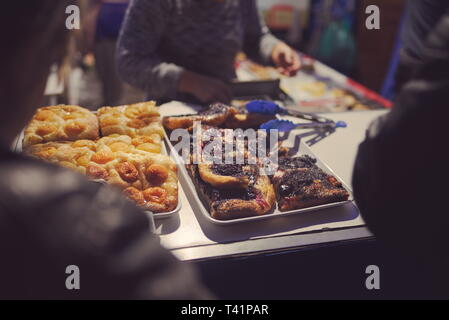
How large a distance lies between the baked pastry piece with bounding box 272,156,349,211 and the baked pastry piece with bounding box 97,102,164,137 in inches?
26.1

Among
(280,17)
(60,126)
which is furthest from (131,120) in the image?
(280,17)

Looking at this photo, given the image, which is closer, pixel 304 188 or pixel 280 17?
pixel 304 188

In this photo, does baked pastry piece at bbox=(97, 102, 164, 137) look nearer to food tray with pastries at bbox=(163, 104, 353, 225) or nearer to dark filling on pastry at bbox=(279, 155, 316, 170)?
food tray with pastries at bbox=(163, 104, 353, 225)

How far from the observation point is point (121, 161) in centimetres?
153

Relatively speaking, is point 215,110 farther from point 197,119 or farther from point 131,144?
point 131,144

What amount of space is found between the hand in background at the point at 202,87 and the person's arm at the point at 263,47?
609 millimetres

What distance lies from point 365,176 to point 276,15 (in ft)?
18.3

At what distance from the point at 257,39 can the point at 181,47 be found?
2.76 feet

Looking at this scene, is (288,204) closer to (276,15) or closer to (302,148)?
(302,148)

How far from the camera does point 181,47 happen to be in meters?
2.46

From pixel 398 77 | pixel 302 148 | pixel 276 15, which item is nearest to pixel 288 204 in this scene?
pixel 302 148

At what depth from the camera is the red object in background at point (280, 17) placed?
236 inches

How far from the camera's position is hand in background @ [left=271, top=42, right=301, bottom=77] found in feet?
8.89

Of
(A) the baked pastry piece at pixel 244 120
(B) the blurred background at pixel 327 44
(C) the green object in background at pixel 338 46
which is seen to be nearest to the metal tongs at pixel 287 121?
(A) the baked pastry piece at pixel 244 120
